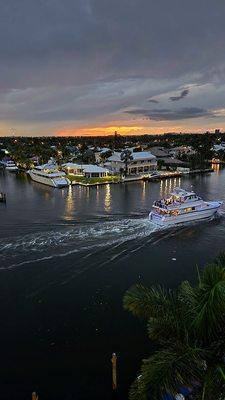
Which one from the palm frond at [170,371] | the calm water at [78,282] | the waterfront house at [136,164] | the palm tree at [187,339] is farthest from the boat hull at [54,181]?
the palm frond at [170,371]

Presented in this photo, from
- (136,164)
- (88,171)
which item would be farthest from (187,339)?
(136,164)

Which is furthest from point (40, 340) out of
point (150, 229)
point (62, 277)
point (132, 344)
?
point (150, 229)

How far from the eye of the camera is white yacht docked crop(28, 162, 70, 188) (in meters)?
86.7

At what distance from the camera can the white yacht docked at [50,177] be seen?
86662 millimetres

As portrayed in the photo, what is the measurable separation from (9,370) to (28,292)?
9203 millimetres

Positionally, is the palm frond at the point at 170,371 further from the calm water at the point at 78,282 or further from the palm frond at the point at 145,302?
the calm water at the point at 78,282

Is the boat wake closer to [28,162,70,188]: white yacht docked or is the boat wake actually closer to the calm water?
the calm water

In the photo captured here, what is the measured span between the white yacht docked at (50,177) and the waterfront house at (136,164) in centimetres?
1959

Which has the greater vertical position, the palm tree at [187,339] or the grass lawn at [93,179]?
the palm tree at [187,339]

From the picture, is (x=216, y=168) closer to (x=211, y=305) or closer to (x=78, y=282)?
(x=78, y=282)

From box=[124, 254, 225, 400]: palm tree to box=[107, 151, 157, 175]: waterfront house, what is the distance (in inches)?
3695

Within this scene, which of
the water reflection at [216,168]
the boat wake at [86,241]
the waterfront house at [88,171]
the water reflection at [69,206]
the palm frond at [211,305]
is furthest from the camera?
the water reflection at [216,168]

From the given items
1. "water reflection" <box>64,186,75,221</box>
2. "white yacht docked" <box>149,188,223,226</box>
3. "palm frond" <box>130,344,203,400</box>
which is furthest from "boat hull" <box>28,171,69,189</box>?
"palm frond" <box>130,344,203,400</box>

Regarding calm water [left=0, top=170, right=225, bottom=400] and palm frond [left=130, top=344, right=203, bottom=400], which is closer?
palm frond [left=130, top=344, right=203, bottom=400]
